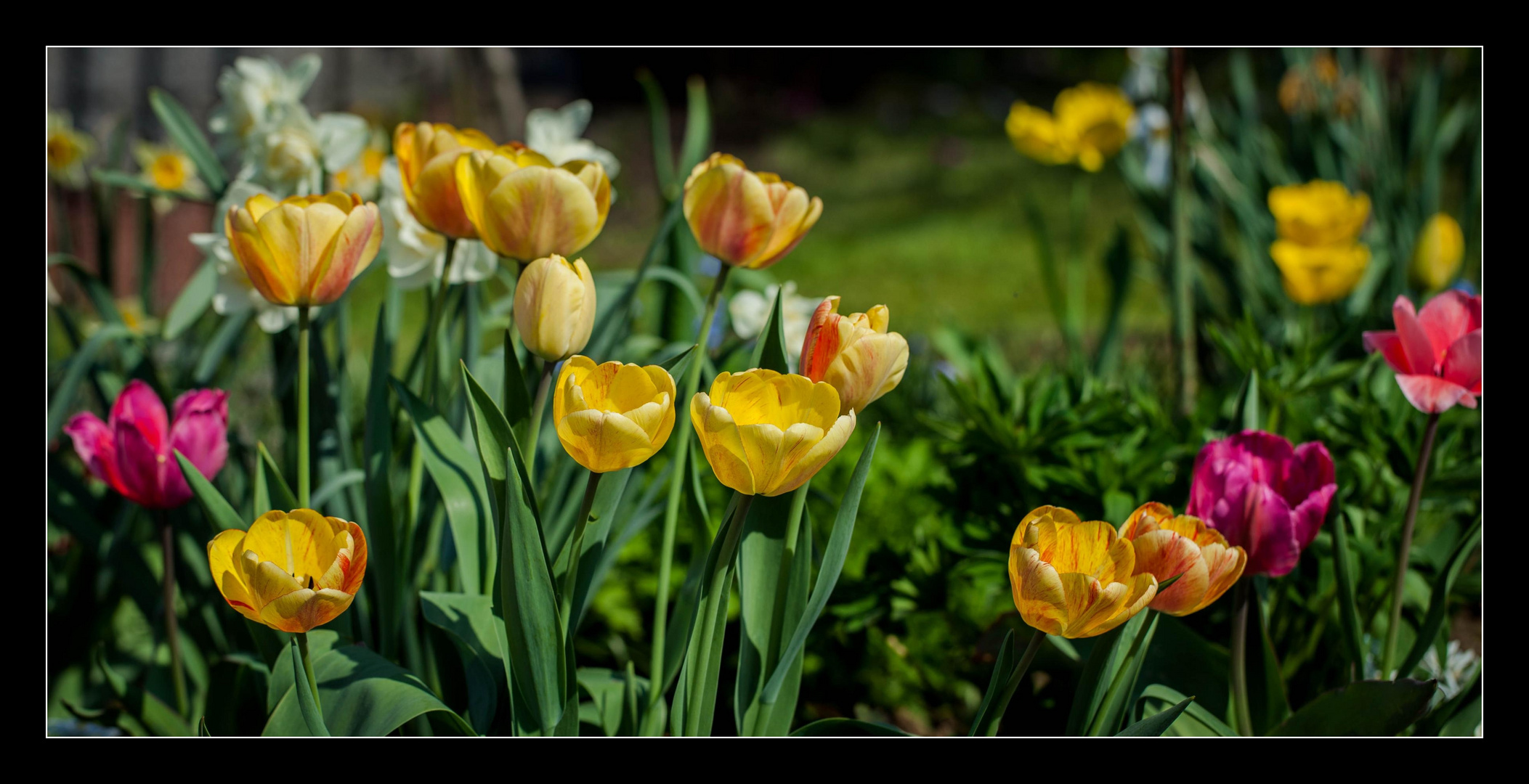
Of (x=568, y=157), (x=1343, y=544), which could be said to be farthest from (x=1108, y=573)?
(x=568, y=157)

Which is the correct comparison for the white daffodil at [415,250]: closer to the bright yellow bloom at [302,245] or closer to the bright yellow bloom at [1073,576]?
the bright yellow bloom at [302,245]

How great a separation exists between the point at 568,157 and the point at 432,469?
43 centimetres

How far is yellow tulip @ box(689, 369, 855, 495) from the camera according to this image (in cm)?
62

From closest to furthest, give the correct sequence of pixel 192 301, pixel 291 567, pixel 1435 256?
pixel 291 567, pixel 192 301, pixel 1435 256

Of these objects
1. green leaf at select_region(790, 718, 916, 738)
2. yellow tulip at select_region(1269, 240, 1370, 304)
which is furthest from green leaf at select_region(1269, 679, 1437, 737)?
yellow tulip at select_region(1269, 240, 1370, 304)

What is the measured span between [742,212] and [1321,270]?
1.32m

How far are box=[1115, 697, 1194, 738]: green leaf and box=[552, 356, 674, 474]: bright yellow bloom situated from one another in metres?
0.43

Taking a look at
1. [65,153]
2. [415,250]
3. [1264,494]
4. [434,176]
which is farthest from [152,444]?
[65,153]

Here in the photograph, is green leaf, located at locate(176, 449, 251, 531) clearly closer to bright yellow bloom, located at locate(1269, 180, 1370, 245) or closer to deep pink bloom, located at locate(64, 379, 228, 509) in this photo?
deep pink bloom, located at locate(64, 379, 228, 509)

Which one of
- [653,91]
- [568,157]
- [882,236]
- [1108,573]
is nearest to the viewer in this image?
[1108,573]

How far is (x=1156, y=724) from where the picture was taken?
759 millimetres

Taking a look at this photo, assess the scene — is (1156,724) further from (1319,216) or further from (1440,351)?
(1319,216)

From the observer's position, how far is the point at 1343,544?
3.05ft

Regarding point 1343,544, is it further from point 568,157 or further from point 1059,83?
point 1059,83
